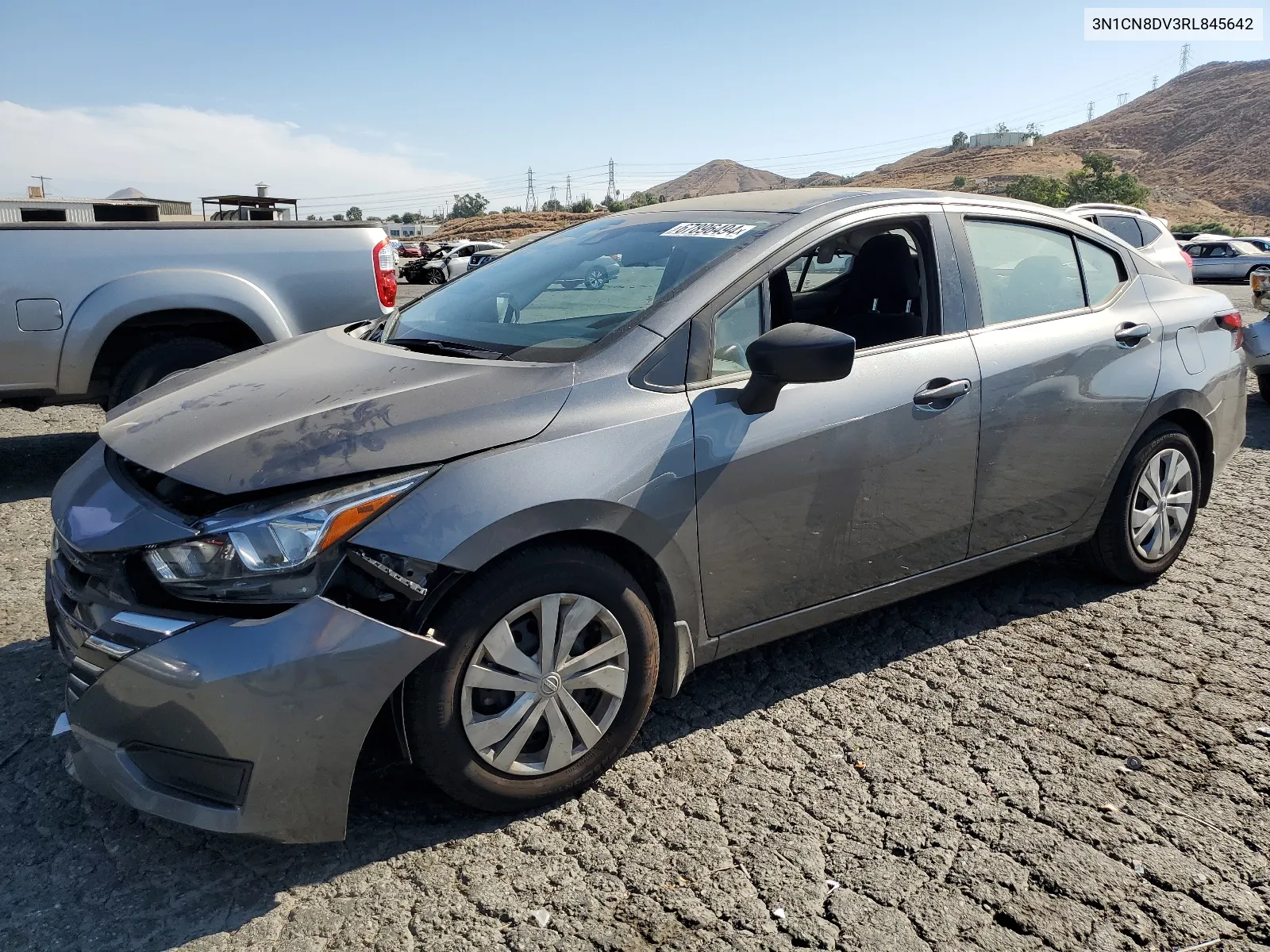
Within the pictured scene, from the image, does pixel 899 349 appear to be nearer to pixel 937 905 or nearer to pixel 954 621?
pixel 954 621

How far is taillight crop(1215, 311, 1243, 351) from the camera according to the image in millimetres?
4527

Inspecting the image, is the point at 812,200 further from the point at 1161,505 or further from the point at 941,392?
the point at 1161,505

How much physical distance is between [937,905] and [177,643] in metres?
1.91

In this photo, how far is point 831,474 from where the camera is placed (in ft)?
10.4

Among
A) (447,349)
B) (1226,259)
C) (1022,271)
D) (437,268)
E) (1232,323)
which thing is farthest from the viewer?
(437,268)

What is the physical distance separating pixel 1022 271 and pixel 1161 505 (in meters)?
1.26

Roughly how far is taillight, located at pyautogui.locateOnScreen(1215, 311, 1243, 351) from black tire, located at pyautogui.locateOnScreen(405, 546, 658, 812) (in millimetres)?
3307

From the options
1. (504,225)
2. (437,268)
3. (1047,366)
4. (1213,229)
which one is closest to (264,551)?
(1047,366)

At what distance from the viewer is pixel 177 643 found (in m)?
2.29

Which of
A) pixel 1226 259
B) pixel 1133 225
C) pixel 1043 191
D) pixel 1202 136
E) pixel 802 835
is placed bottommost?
pixel 802 835

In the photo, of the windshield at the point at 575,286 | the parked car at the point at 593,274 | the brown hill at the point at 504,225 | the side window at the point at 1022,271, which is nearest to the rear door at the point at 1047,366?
the side window at the point at 1022,271

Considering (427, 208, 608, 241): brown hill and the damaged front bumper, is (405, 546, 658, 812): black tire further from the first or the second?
(427, 208, 608, 241): brown hill

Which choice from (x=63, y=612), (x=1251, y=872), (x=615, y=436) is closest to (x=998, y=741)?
(x=1251, y=872)

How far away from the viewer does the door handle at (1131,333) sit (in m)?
4.04
